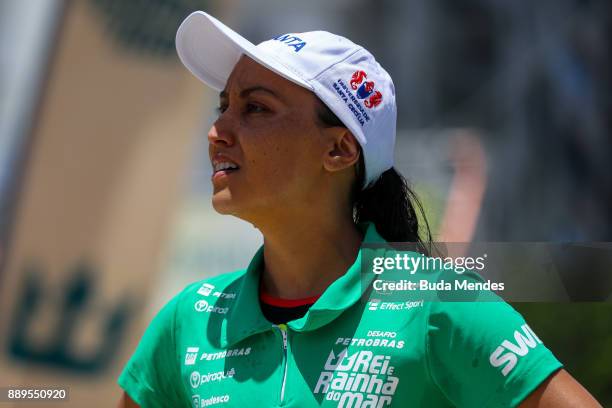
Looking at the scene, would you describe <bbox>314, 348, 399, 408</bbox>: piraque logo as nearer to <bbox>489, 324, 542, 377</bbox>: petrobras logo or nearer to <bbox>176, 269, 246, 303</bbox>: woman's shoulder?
<bbox>489, 324, 542, 377</bbox>: petrobras logo

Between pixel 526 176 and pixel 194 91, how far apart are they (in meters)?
4.01

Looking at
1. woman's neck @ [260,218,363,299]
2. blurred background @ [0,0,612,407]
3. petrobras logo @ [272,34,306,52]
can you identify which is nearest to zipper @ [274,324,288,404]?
woman's neck @ [260,218,363,299]

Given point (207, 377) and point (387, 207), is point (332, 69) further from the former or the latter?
point (207, 377)

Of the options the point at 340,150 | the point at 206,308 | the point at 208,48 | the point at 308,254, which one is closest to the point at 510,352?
the point at 308,254

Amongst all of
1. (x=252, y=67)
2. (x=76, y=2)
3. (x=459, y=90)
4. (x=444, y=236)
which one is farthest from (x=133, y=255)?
(x=459, y=90)

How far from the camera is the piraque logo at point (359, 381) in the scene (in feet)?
6.83

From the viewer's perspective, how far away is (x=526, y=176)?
8.60 metres

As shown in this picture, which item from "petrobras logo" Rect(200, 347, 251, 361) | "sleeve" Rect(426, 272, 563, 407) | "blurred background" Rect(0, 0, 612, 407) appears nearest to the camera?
"sleeve" Rect(426, 272, 563, 407)

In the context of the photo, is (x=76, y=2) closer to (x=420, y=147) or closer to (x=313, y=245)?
(x=313, y=245)

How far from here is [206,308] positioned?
95.3 inches

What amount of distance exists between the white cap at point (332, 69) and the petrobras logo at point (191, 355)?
0.61m

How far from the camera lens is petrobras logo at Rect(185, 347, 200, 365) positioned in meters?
2.32

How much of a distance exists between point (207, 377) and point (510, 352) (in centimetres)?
69

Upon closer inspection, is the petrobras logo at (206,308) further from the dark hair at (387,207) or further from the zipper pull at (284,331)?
the dark hair at (387,207)
